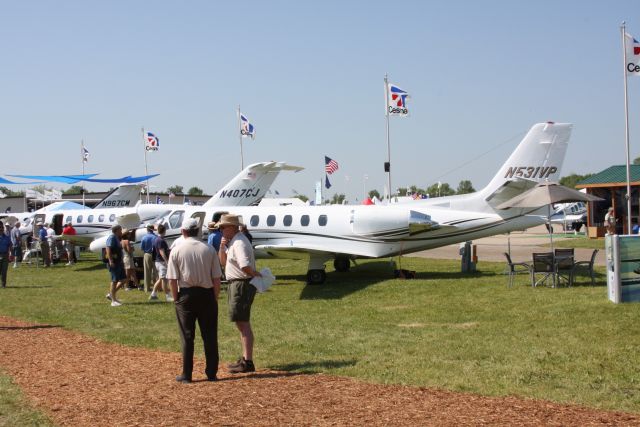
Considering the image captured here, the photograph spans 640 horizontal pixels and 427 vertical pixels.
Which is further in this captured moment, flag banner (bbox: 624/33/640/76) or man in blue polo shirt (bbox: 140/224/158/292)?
flag banner (bbox: 624/33/640/76)

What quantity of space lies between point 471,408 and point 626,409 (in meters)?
1.54

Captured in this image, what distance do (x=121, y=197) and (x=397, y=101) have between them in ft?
55.5

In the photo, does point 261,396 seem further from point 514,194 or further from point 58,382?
point 514,194

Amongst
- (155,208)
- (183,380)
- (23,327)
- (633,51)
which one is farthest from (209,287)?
(155,208)

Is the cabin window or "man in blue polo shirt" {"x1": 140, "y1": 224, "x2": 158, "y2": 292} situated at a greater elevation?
the cabin window

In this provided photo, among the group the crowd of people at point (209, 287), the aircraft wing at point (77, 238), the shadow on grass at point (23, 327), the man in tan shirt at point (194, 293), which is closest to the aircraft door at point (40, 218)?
the aircraft wing at point (77, 238)

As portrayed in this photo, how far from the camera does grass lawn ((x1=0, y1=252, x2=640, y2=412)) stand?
8289mm

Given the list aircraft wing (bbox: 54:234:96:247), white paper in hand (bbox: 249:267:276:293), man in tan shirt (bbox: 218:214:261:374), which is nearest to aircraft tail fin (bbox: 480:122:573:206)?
white paper in hand (bbox: 249:267:276:293)

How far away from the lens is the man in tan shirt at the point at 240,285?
9.01m

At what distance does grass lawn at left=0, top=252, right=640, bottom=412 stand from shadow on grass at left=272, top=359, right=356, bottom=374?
0.05 ft

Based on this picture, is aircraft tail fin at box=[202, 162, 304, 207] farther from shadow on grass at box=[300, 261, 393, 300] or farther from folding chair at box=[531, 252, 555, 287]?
folding chair at box=[531, 252, 555, 287]

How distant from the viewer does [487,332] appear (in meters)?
11.3

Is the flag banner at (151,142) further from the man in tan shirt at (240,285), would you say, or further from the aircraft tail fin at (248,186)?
the man in tan shirt at (240,285)

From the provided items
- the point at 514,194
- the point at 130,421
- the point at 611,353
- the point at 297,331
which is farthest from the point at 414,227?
the point at 130,421
